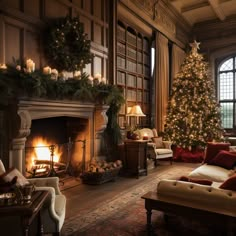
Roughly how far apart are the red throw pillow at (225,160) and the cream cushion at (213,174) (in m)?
0.14

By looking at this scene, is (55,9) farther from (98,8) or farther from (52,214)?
(52,214)

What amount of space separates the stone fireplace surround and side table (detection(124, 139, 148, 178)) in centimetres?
64

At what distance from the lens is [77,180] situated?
16.3 feet

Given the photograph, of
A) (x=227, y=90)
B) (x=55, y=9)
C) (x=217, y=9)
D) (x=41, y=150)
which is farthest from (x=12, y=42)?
(x=227, y=90)

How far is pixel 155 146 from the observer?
6.62m

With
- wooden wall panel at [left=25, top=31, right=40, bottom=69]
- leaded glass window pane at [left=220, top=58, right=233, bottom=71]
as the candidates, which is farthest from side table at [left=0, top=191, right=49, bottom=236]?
leaded glass window pane at [left=220, top=58, right=233, bottom=71]

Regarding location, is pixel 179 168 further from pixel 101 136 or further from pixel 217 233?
pixel 217 233

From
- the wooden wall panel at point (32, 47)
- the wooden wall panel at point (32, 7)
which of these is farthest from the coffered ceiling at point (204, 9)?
the wooden wall panel at point (32, 47)

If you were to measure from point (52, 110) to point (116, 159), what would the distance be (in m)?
2.11

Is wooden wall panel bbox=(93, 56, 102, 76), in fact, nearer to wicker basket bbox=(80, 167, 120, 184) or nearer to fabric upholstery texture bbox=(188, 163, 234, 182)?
wicker basket bbox=(80, 167, 120, 184)

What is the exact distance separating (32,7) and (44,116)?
1736mm

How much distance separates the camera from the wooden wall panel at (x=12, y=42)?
3648mm

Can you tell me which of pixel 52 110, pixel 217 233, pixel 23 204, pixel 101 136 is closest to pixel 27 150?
pixel 52 110

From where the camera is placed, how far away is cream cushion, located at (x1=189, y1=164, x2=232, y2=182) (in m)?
3.89
